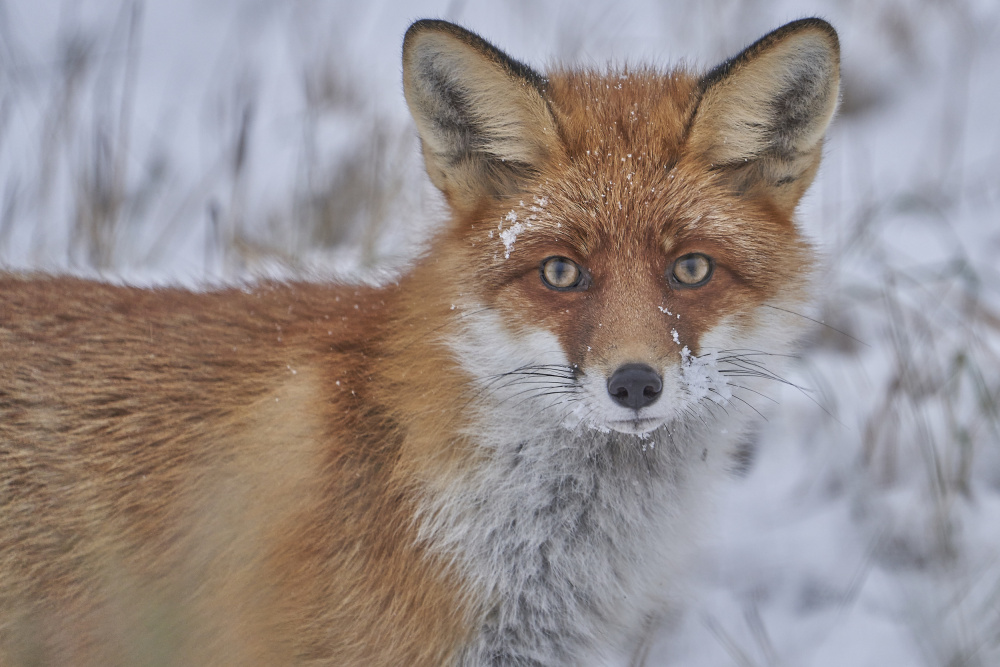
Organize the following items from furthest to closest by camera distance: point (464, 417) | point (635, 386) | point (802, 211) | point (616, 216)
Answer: point (802, 211)
point (464, 417)
point (616, 216)
point (635, 386)

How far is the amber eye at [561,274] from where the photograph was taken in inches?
92.4

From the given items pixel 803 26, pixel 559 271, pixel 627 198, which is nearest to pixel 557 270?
pixel 559 271

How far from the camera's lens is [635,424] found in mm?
2221

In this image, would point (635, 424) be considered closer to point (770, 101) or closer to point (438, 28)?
point (770, 101)

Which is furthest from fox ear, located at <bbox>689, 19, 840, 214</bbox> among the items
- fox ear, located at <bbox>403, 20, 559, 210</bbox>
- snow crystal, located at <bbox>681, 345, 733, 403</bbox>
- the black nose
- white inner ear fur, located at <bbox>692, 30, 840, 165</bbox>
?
the black nose

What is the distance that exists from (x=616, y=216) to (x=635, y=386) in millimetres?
486

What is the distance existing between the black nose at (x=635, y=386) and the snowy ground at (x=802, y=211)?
927 millimetres

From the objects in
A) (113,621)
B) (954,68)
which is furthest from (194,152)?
(954,68)

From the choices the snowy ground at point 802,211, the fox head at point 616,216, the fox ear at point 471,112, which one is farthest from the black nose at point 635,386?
the snowy ground at point 802,211

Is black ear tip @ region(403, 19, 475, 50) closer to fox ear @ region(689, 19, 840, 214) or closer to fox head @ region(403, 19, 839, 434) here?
fox head @ region(403, 19, 839, 434)

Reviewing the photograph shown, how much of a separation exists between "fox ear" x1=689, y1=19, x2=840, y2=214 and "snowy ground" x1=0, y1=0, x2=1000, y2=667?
626 millimetres

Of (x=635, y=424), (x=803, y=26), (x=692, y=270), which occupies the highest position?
(x=803, y=26)

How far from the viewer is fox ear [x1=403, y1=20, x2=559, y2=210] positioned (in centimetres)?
235

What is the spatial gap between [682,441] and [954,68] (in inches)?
206
